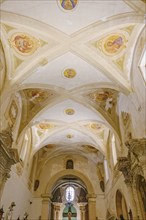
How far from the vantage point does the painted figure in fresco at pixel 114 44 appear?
27.9 ft

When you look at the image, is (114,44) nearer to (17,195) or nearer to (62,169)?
(17,195)

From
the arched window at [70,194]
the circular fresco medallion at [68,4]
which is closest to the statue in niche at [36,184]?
the arched window at [70,194]

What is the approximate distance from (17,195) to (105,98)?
7.78 m

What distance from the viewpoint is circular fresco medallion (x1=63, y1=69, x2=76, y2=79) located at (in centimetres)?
999

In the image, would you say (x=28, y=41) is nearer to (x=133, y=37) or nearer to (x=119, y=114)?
(x=133, y=37)

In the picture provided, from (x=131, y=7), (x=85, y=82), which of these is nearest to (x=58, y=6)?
(x=131, y=7)

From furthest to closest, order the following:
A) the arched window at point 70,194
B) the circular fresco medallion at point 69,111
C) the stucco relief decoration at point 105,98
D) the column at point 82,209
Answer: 1. the arched window at point 70,194
2. the column at point 82,209
3. the circular fresco medallion at point 69,111
4. the stucco relief decoration at point 105,98

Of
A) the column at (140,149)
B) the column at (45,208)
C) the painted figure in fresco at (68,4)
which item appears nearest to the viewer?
the painted figure in fresco at (68,4)

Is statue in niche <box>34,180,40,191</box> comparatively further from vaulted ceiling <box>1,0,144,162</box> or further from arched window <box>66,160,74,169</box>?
vaulted ceiling <box>1,0,144,162</box>

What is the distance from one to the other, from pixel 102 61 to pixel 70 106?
3.95m

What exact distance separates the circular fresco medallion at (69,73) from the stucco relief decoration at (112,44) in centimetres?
183

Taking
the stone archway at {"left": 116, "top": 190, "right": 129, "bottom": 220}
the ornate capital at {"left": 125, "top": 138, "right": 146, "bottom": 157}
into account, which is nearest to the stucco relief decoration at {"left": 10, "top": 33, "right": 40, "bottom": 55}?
the ornate capital at {"left": 125, "top": 138, "right": 146, "bottom": 157}

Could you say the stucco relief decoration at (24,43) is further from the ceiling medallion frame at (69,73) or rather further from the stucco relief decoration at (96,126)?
the stucco relief decoration at (96,126)

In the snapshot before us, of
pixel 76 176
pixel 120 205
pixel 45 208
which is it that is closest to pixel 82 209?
pixel 76 176
